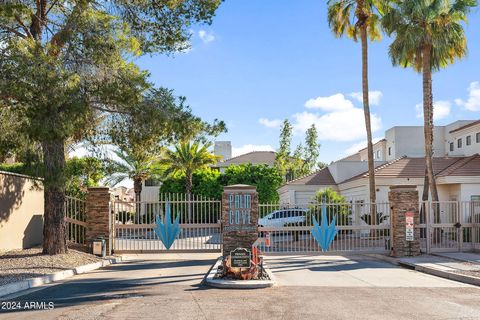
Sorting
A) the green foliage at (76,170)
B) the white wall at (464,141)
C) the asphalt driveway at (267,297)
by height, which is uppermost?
the white wall at (464,141)

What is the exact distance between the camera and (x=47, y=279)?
13289 mm

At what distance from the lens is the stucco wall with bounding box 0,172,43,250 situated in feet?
57.7

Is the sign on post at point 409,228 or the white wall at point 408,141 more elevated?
the white wall at point 408,141

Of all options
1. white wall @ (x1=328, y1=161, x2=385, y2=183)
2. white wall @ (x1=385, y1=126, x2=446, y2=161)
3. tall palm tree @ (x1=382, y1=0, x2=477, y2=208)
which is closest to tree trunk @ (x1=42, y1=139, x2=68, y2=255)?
tall palm tree @ (x1=382, y1=0, x2=477, y2=208)

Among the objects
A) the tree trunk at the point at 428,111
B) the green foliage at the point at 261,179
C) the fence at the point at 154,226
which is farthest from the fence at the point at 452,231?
the green foliage at the point at 261,179

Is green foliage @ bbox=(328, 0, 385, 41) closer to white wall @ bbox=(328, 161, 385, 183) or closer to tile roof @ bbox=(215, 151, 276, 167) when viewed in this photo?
white wall @ bbox=(328, 161, 385, 183)

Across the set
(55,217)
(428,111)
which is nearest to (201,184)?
(428,111)

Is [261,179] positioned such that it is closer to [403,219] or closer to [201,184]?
[201,184]

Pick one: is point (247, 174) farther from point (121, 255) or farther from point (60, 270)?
point (60, 270)

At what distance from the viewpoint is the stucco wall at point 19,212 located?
57.7ft

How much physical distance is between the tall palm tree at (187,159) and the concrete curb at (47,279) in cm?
2747

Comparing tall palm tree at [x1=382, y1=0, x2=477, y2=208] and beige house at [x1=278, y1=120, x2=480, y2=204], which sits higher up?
tall palm tree at [x1=382, y1=0, x2=477, y2=208]

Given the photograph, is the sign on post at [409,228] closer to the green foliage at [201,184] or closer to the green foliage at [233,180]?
the green foliage at [233,180]

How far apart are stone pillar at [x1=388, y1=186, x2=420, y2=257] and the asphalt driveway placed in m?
3.11
